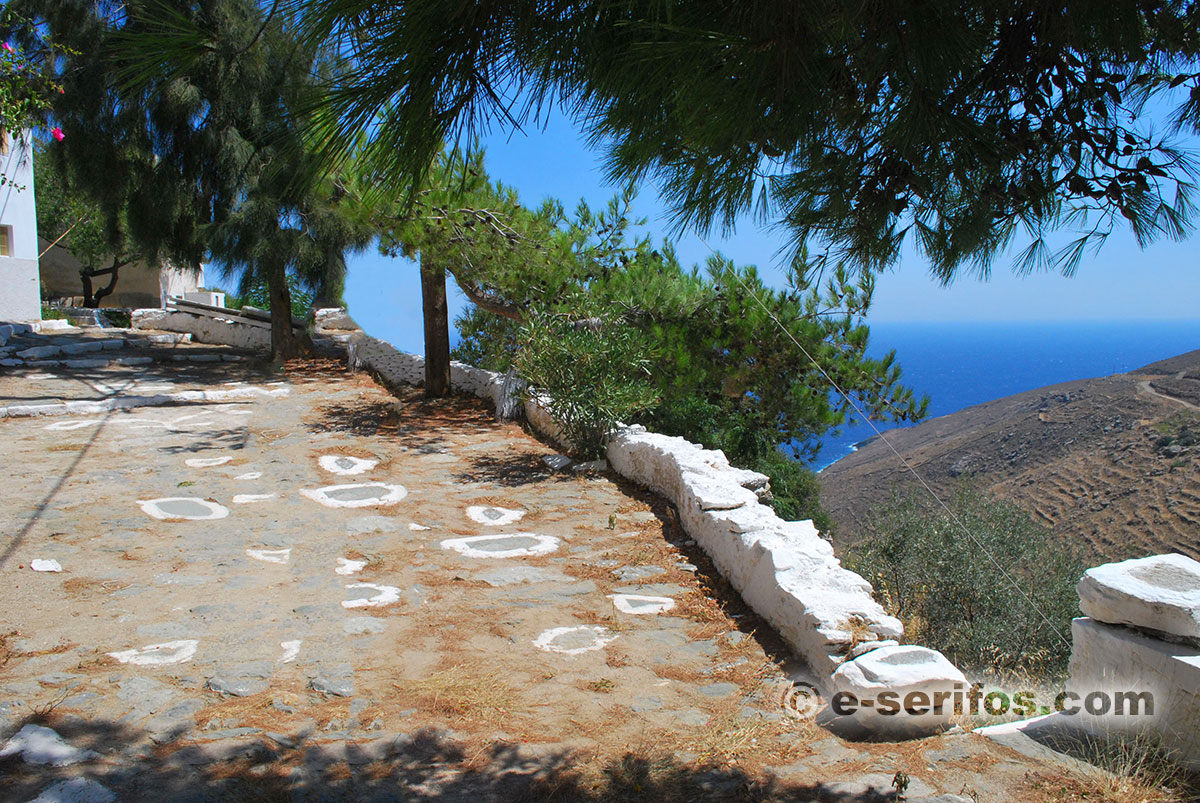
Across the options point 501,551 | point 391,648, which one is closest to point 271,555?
point 501,551

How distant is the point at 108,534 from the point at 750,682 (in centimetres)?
413

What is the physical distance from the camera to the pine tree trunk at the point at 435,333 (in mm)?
10031

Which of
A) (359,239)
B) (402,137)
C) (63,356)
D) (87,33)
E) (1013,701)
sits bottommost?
(1013,701)

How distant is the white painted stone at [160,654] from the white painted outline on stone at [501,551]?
5.68 ft

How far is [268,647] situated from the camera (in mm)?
3477

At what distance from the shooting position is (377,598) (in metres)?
4.12

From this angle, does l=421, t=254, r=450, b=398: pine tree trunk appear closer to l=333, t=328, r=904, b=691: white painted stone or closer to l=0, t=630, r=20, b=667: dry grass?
l=333, t=328, r=904, b=691: white painted stone

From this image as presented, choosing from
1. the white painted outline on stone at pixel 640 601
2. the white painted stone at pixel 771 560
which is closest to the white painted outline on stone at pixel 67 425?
the white painted stone at pixel 771 560

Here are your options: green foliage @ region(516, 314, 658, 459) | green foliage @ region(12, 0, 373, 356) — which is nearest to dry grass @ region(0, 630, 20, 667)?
green foliage @ region(516, 314, 658, 459)

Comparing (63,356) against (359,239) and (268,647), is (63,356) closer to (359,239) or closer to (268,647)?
(359,239)

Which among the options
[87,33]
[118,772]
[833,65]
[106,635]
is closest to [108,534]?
[106,635]

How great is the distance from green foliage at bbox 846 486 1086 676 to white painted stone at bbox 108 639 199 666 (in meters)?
3.49

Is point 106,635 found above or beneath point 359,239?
beneath

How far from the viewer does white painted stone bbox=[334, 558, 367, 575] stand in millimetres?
4516
